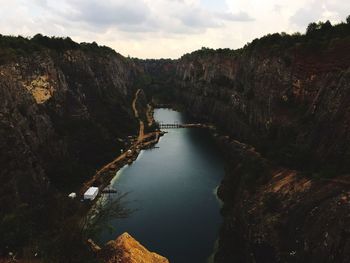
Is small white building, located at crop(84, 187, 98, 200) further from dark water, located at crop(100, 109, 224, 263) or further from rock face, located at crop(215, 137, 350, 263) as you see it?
rock face, located at crop(215, 137, 350, 263)

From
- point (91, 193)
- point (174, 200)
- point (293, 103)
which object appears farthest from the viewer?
point (293, 103)

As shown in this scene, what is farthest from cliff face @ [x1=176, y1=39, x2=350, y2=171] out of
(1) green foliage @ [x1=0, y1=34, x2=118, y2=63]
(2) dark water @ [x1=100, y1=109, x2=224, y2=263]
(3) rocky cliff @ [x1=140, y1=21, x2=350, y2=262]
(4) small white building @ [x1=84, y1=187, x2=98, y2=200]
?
(1) green foliage @ [x1=0, y1=34, x2=118, y2=63]

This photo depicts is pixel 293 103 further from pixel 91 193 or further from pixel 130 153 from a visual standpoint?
pixel 130 153

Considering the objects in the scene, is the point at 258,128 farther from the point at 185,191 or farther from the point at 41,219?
the point at 41,219

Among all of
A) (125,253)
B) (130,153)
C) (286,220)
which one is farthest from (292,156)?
(130,153)

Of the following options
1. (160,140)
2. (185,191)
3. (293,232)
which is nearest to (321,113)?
(293,232)

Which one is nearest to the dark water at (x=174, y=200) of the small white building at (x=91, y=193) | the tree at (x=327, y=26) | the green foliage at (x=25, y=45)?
the small white building at (x=91, y=193)
